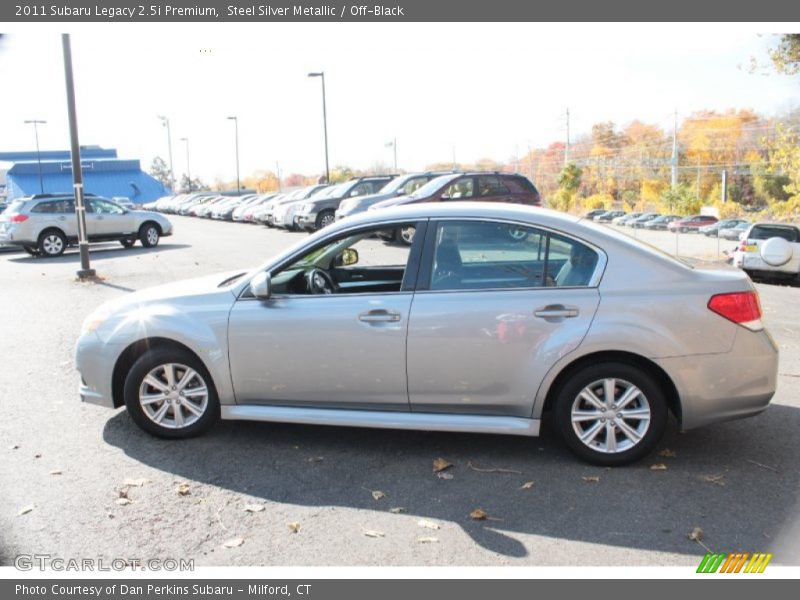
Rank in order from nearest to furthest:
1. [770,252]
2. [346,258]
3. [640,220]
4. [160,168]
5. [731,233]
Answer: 1. [346,258]
2. [770,252]
3. [731,233]
4. [640,220]
5. [160,168]

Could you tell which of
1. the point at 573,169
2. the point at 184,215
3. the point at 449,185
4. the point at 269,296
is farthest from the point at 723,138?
the point at 269,296

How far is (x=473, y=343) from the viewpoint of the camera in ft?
14.7

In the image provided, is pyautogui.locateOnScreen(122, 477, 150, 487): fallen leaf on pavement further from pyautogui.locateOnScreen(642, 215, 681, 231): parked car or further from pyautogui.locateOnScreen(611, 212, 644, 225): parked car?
pyautogui.locateOnScreen(611, 212, 644, 225): parked car

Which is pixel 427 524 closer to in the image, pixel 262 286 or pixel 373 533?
pixel 373 533

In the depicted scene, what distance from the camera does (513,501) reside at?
4094 mm

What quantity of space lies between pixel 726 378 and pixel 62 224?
63.6 feet

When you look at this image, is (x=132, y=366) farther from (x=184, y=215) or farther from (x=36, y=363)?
(x=184, y=215)

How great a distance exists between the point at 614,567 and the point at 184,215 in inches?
1951

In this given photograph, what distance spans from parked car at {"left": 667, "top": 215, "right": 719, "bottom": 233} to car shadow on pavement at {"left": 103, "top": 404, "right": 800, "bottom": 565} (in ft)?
178

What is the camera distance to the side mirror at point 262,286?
4.74 m

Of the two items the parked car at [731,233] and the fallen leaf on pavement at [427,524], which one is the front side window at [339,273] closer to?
the fallen leaf on pavement at [427,524]

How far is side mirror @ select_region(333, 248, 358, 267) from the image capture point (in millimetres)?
5848

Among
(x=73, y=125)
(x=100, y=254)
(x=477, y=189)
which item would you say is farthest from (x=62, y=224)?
(x=477, y=189)

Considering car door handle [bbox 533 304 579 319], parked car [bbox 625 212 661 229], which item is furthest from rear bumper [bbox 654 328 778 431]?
parked car [bbox 625 212 661 229]
